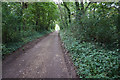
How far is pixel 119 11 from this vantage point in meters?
3.63

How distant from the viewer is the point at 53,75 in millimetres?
3555

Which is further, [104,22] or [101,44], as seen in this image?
[101,44]

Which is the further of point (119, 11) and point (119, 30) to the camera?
point (119, 30)

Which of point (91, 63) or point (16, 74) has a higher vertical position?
point (91, 63)

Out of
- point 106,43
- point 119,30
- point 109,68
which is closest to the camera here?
A: point 109,68

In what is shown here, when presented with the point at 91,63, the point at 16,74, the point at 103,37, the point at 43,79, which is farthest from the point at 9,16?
the point at 103,37

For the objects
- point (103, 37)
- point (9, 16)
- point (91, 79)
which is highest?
point (9, 16)

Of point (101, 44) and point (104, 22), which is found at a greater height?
point (104, 22)

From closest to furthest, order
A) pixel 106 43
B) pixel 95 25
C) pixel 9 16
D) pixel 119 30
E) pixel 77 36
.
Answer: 1. pixel 119 30
2. pixel 106 43
3. pixel 95 25
4. pixel 9 16
5. pixel 77 36

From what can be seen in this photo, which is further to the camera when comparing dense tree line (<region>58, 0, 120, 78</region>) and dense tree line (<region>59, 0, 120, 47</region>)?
dense tree line (<region>59, 0, 120, 47</region>)

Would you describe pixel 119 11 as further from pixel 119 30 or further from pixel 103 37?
pixel 103 37

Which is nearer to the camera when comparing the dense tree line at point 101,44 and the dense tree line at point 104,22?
the dense tree line at point 101,44

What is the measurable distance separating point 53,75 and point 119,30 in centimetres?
395

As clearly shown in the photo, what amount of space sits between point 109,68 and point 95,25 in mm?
3130
